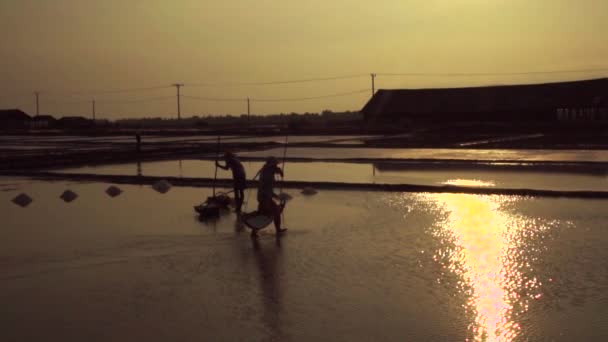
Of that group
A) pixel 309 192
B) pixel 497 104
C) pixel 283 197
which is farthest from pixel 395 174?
pixel 497 104

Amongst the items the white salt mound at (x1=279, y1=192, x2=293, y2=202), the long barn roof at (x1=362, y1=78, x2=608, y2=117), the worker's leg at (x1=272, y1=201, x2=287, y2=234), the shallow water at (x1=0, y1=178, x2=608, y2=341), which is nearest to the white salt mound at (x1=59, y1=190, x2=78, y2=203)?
the shallow water at (x1=0, y1=178, x2=608, y2=341)

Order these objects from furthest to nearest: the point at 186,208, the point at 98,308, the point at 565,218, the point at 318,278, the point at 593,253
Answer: the point at 186,208
the point at 565,218
the point at 593,253
the point at 318,278
the point at 98,308

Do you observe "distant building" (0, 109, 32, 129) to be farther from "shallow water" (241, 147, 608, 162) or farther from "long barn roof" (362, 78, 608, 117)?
"shallow water" (241, 147, 608, 162)

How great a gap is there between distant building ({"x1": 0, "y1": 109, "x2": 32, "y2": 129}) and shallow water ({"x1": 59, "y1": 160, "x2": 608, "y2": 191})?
73.4m

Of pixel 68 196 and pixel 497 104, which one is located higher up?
pixel 497 104

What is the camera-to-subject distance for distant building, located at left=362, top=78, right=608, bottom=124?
5078 centimetres

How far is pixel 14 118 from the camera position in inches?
3558

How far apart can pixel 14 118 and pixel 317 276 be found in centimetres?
9254

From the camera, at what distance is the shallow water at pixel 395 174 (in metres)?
15.6

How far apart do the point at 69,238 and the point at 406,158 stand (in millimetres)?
15984

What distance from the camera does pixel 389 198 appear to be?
44.3 feet

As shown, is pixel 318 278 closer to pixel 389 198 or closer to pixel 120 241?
pixel 120 241

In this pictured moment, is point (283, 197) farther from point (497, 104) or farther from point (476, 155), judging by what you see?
point (497, 104)

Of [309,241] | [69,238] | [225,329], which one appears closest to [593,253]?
[309,241]
